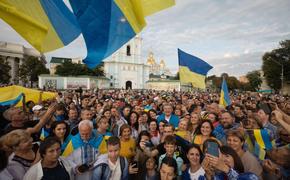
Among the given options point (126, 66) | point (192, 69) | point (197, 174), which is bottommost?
point (197, 174)

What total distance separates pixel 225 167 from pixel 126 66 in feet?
275

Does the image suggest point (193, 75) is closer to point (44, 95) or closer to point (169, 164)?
point (44, 95)

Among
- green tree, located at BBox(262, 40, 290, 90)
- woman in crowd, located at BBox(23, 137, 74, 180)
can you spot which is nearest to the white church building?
green tree, located at BBox(262, 40, 290, 90)

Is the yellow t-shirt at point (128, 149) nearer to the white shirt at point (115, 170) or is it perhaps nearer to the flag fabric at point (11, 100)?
the white shirt at point (115, 170)

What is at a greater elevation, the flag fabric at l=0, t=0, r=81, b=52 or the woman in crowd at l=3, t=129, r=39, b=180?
the flag fabric at l=0, t=0, r=81, b=52

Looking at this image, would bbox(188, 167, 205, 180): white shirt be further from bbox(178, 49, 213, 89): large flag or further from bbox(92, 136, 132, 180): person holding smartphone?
bbox(178, 49, 213, 89): large flag

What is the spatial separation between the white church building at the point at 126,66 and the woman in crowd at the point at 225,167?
80.8 metres

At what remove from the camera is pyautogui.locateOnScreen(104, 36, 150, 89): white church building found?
275ft

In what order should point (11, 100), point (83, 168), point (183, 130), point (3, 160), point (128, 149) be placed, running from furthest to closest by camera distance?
point (11, 100)
point (183, 130)
point (128, 149)
point (83, 168)
point (3, 160)

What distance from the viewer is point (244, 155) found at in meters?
3.33

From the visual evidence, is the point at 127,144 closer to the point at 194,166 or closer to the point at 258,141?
the point at 194,166

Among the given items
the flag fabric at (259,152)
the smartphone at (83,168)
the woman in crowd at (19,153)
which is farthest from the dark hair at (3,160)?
the flag fabric at (259,152)

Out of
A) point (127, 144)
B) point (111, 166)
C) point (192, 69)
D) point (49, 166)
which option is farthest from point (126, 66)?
point (49, 166)

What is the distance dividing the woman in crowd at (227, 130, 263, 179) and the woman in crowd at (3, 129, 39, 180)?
2826 millimetres
